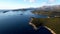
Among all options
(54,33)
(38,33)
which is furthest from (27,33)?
(54,33)

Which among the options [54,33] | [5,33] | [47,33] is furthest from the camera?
[5,33]

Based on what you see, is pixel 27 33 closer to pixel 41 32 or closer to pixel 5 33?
pixel 41 32

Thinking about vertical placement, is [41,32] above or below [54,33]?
above

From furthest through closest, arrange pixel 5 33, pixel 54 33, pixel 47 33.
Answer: pixel 5 33, pixel 47 33, pixel 54 33

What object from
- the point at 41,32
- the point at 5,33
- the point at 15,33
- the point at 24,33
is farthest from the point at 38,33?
the point at 5,33

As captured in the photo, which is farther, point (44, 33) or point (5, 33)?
point (5, 33)

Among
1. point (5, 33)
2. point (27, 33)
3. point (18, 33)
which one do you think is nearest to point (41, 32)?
point (27, 33)

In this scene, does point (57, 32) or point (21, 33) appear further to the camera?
point (21, 33)

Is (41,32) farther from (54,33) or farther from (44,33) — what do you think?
(54,33)

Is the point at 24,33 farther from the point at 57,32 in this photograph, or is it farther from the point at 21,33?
the point at 57,32
